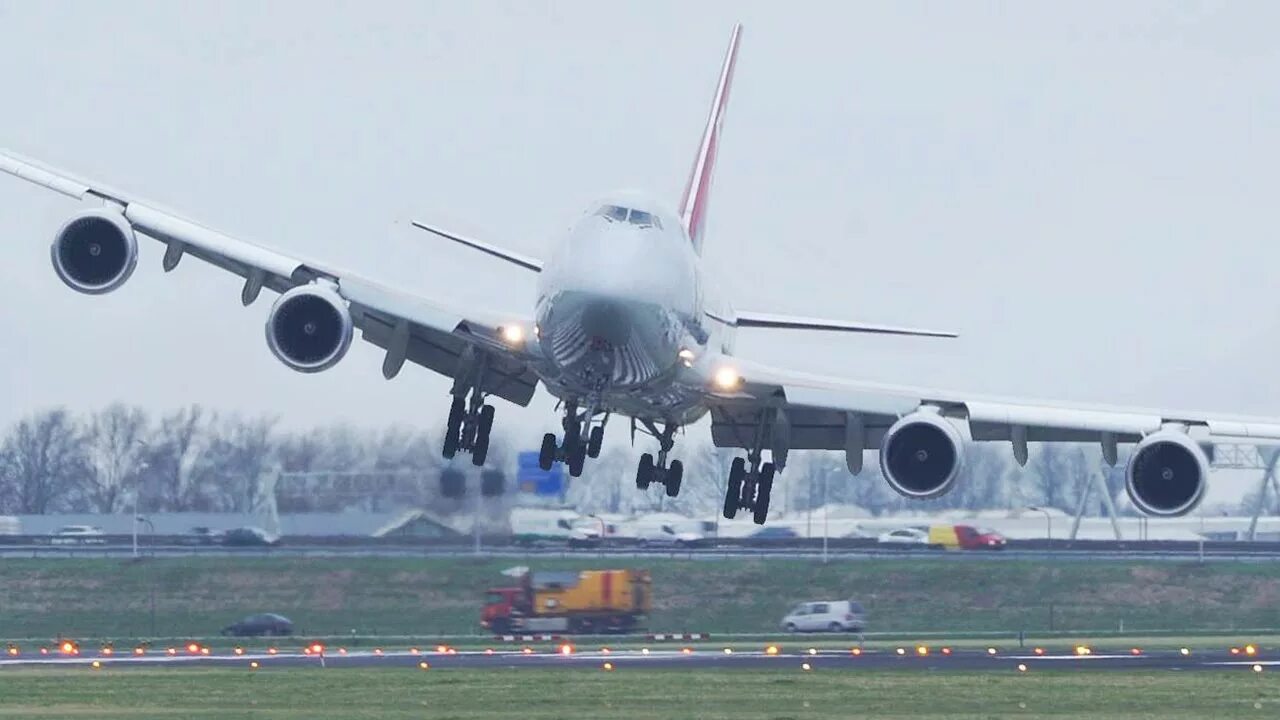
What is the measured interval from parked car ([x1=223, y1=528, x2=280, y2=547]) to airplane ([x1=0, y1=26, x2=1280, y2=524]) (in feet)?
129

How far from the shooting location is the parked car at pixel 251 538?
84.6 metres

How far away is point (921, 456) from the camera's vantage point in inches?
1714

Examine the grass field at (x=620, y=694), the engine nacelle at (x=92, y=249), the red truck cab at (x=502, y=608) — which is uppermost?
the engine nacelle at (x=92, y=249)

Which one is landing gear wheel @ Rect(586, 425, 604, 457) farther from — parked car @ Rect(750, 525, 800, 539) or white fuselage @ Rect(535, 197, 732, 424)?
parked car @ Rect(750, 525, 800, 539)

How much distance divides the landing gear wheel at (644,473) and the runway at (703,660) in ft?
27.1

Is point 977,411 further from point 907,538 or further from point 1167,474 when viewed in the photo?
point 907,538

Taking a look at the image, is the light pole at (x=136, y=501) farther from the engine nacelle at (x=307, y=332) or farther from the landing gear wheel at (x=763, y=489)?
the engine nacelle at (x=307, y=332)

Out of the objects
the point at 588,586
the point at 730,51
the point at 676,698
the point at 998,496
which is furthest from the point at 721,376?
the point at 998,496

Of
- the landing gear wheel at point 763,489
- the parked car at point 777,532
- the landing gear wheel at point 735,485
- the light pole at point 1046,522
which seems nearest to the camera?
the landing gear wheel at point 735,485

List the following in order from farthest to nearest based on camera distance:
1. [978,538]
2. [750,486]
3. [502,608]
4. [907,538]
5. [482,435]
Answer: [907,538] → [978,538] → [502,608] → [750,486] → [482,435]

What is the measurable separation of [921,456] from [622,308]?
7.91 m

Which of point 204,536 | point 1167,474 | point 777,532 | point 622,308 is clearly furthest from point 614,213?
point 777,532

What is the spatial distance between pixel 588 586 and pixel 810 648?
12.0 m

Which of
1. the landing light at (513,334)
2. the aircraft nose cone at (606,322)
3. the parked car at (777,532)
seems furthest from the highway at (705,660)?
the parked car at (777,532)
